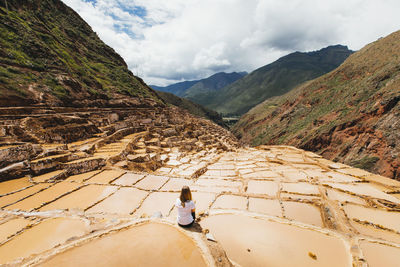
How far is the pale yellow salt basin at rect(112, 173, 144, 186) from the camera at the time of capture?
6926mm

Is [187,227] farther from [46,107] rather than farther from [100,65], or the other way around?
[100,65]

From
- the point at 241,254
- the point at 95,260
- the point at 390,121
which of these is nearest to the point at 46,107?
the point at 95,260

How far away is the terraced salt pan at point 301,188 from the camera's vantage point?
639cm

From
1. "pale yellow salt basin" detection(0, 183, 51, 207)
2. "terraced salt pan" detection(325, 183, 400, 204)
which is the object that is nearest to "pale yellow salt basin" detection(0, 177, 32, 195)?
"pale yellow salt basin" detection(0, 183, 51, 207)

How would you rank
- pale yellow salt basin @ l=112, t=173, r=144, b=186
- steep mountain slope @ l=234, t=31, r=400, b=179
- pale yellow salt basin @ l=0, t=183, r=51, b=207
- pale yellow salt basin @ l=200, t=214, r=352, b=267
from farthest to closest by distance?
steep mountain slope @ l=234, t=31, r=400, b=179 → pale yellow salt basin @ l=112, t=173, r=144, b=186 → pale yellow salt basin @ l=0, t=183, r=51, b=207 → pale yellow salt basin @ l=200, t=214, r=352, b=267

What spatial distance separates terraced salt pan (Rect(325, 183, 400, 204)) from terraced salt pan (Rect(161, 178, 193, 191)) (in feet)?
20.6

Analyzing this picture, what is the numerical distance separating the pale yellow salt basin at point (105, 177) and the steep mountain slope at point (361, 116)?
72.8 ft

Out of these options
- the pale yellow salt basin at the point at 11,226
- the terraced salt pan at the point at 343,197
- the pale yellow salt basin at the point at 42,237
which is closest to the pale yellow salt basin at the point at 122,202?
the pale yellow salt basin at the point at 42,237

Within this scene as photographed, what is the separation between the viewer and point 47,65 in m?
22.1

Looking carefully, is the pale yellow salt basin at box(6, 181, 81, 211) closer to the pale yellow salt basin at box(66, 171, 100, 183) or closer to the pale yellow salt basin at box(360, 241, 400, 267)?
the pale yellow salt basin at box(66, 171, 100, 183)

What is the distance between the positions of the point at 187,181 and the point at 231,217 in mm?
3381

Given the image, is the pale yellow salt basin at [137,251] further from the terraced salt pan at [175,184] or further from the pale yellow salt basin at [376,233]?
the pale yellow salt basin at [376,233]

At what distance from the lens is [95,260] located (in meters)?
2.60

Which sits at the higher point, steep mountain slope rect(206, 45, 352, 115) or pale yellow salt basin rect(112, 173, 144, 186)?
steep mountain slope rect(206, 45, 352, 115)
